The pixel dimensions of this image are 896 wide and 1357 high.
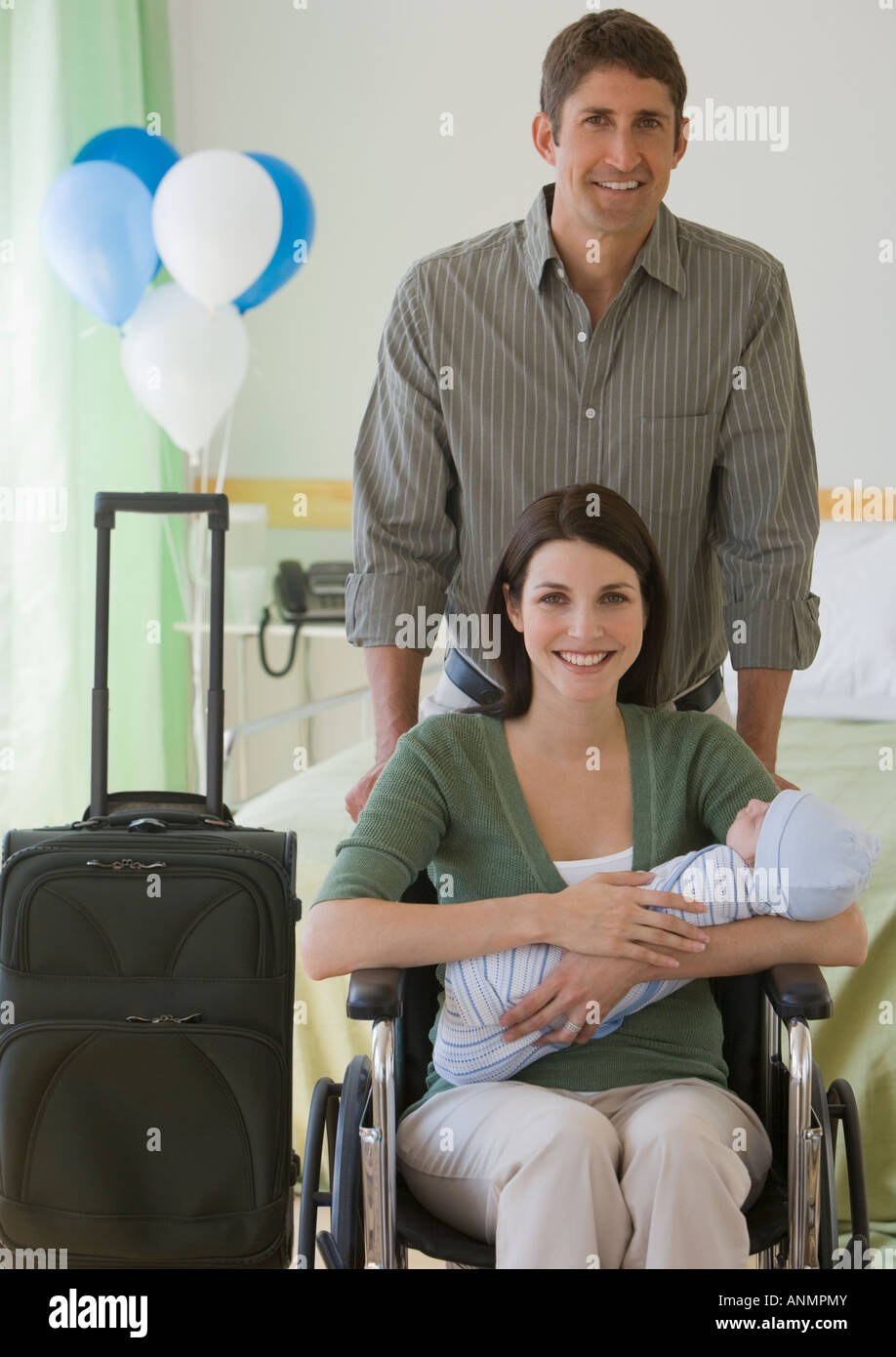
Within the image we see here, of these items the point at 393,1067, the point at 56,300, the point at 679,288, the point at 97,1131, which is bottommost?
the point at 97,1131

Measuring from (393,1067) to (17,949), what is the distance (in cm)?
45

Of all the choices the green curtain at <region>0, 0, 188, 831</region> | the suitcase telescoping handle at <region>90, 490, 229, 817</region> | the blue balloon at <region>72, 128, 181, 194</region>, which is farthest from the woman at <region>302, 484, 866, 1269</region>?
the blue balloon at <region>72, 128, 181, 194</region>

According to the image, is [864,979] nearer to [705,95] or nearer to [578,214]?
[578,214]

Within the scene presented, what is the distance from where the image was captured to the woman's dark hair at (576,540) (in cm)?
148

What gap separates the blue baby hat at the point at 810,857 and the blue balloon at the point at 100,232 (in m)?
2.06

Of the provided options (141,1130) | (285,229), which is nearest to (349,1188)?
(141,1130)

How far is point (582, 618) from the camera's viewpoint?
1.45m

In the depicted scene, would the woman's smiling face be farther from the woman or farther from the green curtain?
the green curtain

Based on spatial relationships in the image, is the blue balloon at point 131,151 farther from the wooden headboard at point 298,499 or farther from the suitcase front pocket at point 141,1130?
the suitcase front pocket at point 141,1130

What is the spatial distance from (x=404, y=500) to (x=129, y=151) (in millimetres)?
1667

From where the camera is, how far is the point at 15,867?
1.48 meters

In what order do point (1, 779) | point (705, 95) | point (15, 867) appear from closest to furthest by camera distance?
point (15, 867) → point (1, 779) → point (705, 95)

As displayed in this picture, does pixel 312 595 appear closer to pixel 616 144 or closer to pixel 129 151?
pixel 129 151

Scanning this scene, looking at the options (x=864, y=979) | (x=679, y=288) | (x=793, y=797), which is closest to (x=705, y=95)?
(x=679, y=288)
